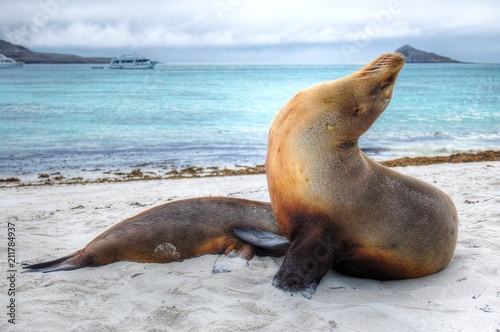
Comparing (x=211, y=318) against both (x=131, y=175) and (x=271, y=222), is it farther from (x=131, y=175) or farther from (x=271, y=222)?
(x=131, y=175)

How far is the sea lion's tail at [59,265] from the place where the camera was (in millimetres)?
4438

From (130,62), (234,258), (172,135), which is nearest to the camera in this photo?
(234,258)

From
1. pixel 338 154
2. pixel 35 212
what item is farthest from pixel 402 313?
pixel 35 212

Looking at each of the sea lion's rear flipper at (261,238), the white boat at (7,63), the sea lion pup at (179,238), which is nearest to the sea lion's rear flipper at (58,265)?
the sea lion pup at (179,238)

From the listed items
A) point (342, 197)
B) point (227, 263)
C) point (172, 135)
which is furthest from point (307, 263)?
point (172, 135)

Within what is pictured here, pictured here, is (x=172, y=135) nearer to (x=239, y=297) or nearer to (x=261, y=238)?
(x=261, y=238)

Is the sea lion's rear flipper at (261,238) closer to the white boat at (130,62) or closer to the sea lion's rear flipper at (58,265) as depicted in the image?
the sea lion's rear flipper at (58,265)

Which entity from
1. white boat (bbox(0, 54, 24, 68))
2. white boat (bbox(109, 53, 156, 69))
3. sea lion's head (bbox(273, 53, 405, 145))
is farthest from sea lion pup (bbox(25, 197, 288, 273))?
white boat (bbox(109, 53, 156, 69))

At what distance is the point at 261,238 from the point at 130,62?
10625 centimetres

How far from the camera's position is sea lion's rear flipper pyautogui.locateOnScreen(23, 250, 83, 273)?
4434 millimetres

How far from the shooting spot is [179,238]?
4.71 metres

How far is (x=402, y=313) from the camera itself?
3.61 m

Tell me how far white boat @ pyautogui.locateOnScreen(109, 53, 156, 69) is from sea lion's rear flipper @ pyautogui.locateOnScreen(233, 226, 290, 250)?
104273mm

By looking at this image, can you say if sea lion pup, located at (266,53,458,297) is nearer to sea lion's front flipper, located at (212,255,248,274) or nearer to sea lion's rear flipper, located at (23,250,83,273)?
sea lion's front flipper, located at (212,255,248,274)
